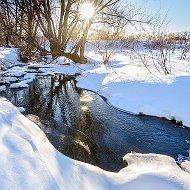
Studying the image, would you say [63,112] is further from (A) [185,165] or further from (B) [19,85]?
(A) [185,165]

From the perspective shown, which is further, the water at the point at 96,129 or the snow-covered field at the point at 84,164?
the water at the point at 96,129

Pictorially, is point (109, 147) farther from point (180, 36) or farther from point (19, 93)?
point (180, 36)

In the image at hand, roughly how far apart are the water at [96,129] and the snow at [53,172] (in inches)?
46.9

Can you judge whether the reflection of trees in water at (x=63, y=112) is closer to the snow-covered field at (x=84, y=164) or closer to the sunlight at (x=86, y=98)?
the sunlight at (x=86, y=98)

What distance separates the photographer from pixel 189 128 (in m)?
6.53

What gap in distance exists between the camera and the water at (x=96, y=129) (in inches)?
209

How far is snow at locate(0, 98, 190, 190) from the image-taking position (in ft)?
8.21

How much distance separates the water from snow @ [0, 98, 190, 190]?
1191mm

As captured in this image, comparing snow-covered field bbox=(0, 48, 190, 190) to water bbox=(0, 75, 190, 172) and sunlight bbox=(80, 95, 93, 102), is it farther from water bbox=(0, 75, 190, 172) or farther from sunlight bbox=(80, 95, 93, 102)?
sunlight bbox=(80, 95, 93, 102)

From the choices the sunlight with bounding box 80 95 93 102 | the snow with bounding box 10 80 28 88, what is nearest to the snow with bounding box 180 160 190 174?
the sunlight with bounding box 80 95 93 102

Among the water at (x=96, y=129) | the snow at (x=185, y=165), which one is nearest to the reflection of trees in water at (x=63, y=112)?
the water at (x=96, y=129)

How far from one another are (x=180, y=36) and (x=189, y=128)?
15.1m

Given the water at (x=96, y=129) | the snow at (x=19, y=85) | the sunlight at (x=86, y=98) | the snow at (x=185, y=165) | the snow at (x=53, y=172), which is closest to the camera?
the snow at (x=53, y=172)

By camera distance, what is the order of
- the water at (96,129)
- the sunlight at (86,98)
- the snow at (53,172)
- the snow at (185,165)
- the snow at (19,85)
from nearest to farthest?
the snow at (53,172), the snow at (185,165), the water at (96,129), the sunlight at (86,98), the snow at (19,85)
